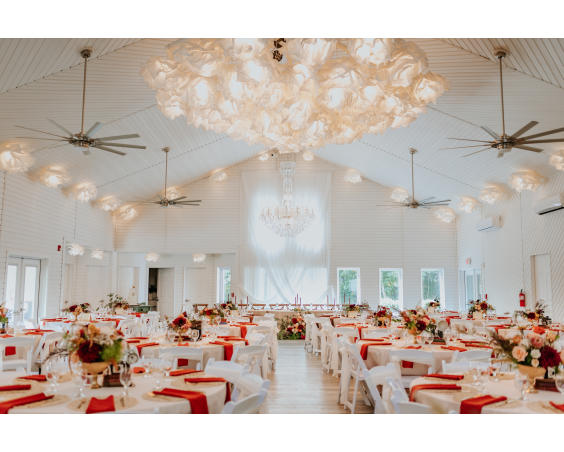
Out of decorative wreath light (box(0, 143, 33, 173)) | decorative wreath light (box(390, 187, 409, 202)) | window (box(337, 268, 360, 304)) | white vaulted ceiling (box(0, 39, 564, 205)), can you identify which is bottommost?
window (box(337, 268, 360, 304))

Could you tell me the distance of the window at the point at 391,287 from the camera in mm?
17297

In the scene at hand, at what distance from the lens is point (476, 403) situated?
3.29 meters

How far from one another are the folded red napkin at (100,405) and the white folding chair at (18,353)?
4225 mm

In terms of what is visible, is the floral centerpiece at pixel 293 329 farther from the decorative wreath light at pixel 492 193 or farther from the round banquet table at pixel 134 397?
the round banquet table at pixel 134 397

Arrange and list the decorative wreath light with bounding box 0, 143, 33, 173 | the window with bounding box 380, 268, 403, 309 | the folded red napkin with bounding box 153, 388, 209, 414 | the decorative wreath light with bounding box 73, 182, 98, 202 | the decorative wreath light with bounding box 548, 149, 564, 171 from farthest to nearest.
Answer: the window with bounding box 380, 268, 403, 309, the decorative wreath light with bounding box 73, 182, 98, 202, the decorative wreath light with bounding box 548, 149, 564, 171, the decorative wreath light with bounding box 0, 143, 33, 173, the folded red napkin with bounding box 153, 388, 209, 414

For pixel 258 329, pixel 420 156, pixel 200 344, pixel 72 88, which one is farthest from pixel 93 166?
pixel 420 156

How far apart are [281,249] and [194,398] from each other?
13.7 metres

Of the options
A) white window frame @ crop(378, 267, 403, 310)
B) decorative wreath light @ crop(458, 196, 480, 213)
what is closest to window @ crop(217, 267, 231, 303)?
white window frame @ crop(378, 267, 403, 310)

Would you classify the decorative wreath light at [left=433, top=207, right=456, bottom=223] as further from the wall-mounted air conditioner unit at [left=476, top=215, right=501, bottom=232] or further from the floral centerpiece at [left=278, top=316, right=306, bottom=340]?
the floral centerpiece at [left=278, top=316, right=306, bottom=340]

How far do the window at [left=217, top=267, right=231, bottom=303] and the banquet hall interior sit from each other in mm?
74

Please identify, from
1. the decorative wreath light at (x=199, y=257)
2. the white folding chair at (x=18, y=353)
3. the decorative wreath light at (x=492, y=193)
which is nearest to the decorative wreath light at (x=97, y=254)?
the decorative wreath light at (x=199, y=257)

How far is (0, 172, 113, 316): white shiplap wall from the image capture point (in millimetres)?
10791

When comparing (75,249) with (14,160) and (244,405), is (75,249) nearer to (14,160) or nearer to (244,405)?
(14,160)

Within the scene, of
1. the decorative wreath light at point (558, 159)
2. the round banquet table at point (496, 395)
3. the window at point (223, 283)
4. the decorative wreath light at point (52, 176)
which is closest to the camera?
the round banquet table at point (496, 395)
